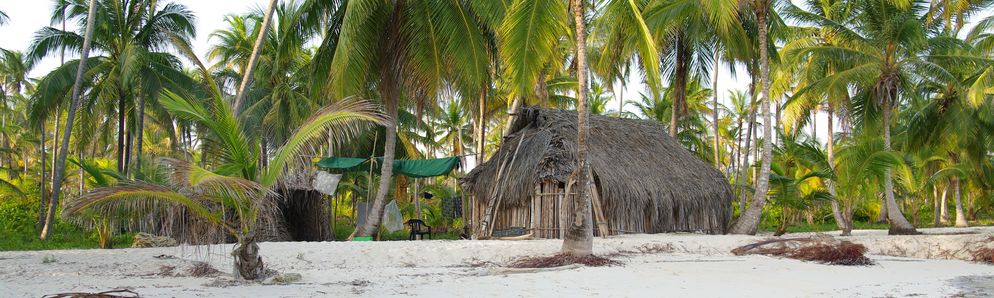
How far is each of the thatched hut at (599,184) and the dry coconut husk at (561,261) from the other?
259 cm

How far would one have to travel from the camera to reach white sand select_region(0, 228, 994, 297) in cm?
754

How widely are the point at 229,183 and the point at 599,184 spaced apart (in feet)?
27.6

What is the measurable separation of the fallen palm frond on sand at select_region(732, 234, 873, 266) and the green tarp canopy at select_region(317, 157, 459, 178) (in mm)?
5947

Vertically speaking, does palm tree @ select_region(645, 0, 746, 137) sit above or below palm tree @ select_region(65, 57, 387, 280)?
above

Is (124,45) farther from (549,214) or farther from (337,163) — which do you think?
(549,214)

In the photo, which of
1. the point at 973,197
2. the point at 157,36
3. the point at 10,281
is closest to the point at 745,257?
the point at 10,281

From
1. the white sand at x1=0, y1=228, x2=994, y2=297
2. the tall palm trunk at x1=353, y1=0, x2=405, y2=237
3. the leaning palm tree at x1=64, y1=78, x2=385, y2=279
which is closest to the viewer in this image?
the leaning palm tree at x1=64, y1=78, x2=385, y2=279

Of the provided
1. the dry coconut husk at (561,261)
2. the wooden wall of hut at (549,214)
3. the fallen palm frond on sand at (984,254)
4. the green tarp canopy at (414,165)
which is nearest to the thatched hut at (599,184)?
the wooden wall of hut at (549,214)

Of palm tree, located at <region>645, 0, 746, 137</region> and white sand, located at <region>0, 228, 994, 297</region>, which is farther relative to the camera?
palm tree, located at <region>645, 0, 746, 137</region>

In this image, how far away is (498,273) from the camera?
29.7ft

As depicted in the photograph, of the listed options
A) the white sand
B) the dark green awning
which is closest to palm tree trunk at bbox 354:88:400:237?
the dark green awning

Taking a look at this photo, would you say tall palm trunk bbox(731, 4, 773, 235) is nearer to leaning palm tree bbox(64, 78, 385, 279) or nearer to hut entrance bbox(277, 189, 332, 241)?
hut entrance bbox(277, 189, 332, 241)

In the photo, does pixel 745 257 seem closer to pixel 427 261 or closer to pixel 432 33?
pixel 427 261

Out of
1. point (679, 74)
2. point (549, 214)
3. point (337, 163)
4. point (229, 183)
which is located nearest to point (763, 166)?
point (679, 74)
